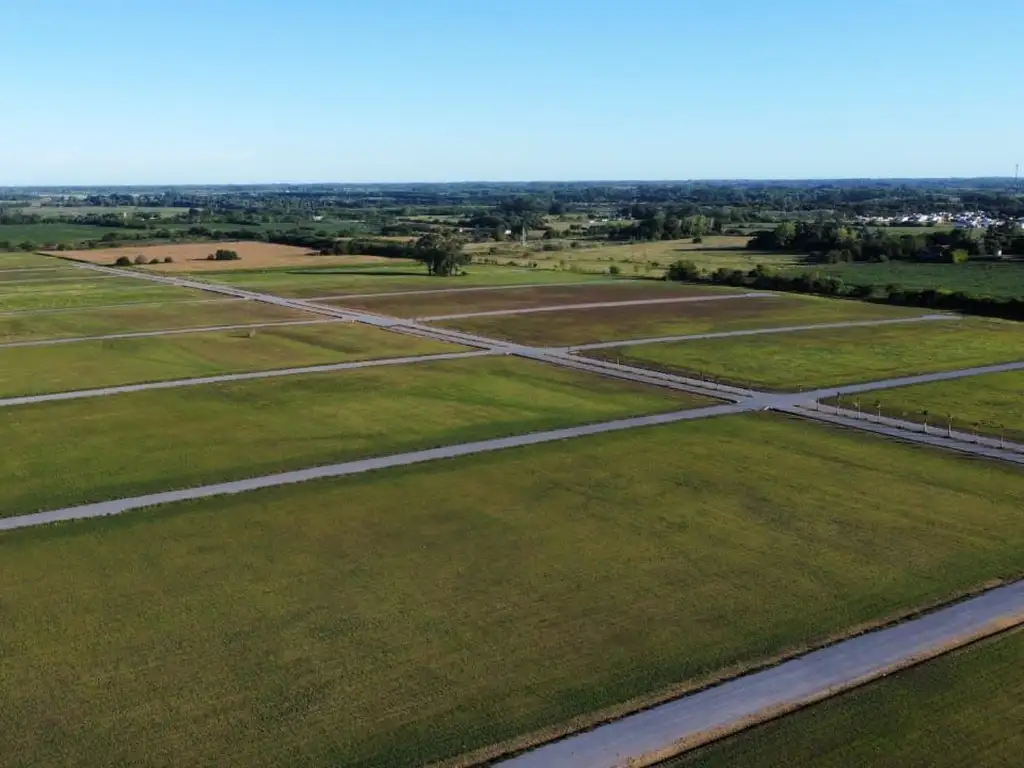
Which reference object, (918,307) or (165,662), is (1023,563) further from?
(918,307)

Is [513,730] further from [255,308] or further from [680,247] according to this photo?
[680,247]

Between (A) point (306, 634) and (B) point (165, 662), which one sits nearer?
(B) point (165, 662)

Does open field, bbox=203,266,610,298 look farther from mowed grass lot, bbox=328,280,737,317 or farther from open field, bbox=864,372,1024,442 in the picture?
open field, bbox=864,372,1024,442

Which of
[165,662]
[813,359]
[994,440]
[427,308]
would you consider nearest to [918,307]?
[813,359]

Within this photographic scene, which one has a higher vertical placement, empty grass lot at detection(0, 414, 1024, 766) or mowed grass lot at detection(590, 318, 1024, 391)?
mowed grass lot at detection(590, 318, 1024, 391)

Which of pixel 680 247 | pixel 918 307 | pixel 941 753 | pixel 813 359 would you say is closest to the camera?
pixel 941 753

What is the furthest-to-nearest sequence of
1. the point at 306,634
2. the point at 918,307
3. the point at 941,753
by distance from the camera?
the point at 918,307, the point at 306,634, the point at 941,753

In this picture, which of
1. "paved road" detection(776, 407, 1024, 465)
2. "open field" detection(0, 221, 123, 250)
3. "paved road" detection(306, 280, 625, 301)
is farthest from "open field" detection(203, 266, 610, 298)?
"open field" detection(0, 221, 123, 250)
